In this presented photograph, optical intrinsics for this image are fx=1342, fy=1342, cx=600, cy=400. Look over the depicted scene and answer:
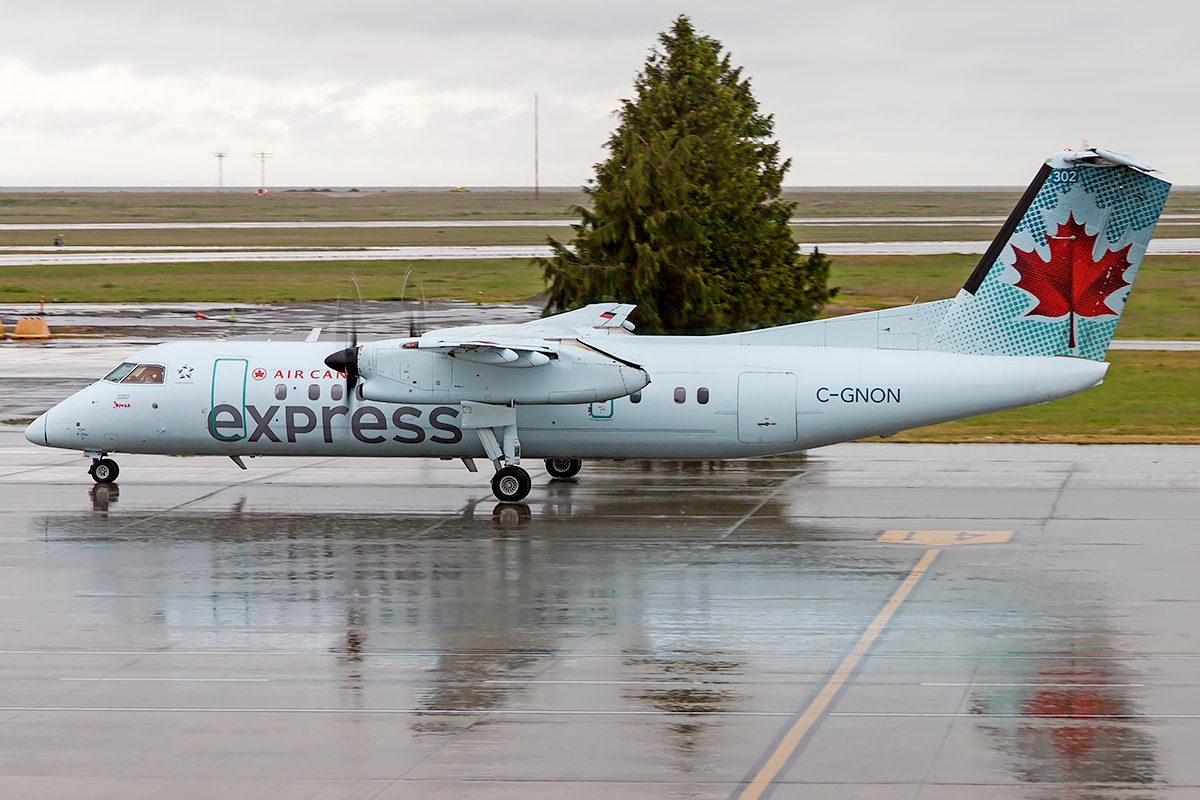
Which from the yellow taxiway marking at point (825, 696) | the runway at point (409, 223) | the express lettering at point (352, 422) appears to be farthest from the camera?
the runway at point (409, 223)

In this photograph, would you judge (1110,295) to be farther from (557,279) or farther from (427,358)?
(557,279)

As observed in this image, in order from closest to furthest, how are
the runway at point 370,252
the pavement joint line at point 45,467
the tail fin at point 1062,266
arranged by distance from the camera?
the tail fin at point 1062,266 → the pavement joint line at point 45,467 → the runway at point 370,252

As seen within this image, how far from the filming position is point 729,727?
12.2 metres

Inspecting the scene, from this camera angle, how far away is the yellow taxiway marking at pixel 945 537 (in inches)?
806

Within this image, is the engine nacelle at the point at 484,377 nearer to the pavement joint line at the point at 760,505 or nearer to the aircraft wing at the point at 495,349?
the aircraft wing at the point at 495,349

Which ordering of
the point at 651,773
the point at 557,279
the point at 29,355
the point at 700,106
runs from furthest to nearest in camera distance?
the point at 29,355, the point at 700,106, the point at 557,279, the point at 651,773

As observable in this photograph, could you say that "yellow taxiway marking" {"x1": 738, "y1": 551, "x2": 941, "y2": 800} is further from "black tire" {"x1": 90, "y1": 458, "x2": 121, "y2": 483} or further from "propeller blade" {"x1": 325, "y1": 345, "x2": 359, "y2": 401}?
"black tire" {"x1": 90, "y1": 458, "x2": 121, "y2": 483}

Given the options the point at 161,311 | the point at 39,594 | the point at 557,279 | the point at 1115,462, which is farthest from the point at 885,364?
the point at 161,311

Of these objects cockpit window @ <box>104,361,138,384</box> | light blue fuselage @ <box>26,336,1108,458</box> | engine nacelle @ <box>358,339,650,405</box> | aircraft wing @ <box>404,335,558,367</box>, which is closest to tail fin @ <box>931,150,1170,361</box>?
light blue fuselage @ <box>26,336,1108,458</box>

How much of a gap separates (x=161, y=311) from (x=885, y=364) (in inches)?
1823

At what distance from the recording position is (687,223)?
32.4m

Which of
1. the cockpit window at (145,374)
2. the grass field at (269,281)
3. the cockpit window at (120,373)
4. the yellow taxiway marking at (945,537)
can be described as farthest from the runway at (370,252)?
the yellow taxiway marking at (945,537)

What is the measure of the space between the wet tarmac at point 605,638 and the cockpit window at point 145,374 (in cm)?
209

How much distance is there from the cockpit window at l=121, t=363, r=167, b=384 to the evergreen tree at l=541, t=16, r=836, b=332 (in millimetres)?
10888
